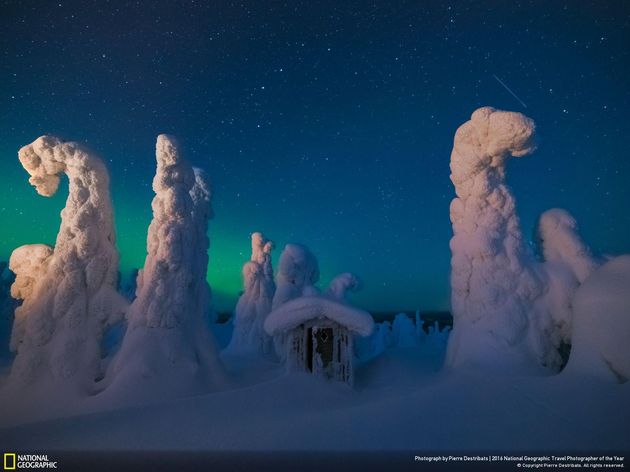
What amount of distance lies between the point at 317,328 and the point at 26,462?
7549 mm

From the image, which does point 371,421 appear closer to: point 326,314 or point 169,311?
point 326,314

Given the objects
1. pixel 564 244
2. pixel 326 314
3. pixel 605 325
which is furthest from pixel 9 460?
pixel 564 244

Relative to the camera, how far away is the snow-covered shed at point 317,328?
11.0 metres

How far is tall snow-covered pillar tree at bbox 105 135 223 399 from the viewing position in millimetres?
9711

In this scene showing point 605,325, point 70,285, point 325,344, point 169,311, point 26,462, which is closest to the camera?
point 26,462

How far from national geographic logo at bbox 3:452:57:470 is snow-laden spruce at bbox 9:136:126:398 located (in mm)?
4375

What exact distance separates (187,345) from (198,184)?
6680 millimetres

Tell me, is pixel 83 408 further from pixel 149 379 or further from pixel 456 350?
pixel 456 350

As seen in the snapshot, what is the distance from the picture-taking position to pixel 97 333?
10.4 meters

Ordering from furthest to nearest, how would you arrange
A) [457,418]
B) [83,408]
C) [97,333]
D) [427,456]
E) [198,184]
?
[198,184], [97,333], [83,408], [457,418], [427,456]

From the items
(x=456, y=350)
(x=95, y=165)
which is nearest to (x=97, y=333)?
(x=95, y=165)

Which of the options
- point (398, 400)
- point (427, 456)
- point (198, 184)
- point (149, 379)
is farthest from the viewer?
point (198, 184)

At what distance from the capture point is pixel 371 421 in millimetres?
6812

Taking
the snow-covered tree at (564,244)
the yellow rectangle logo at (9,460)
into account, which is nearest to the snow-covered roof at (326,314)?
the snow-covered tree at (564,244)
